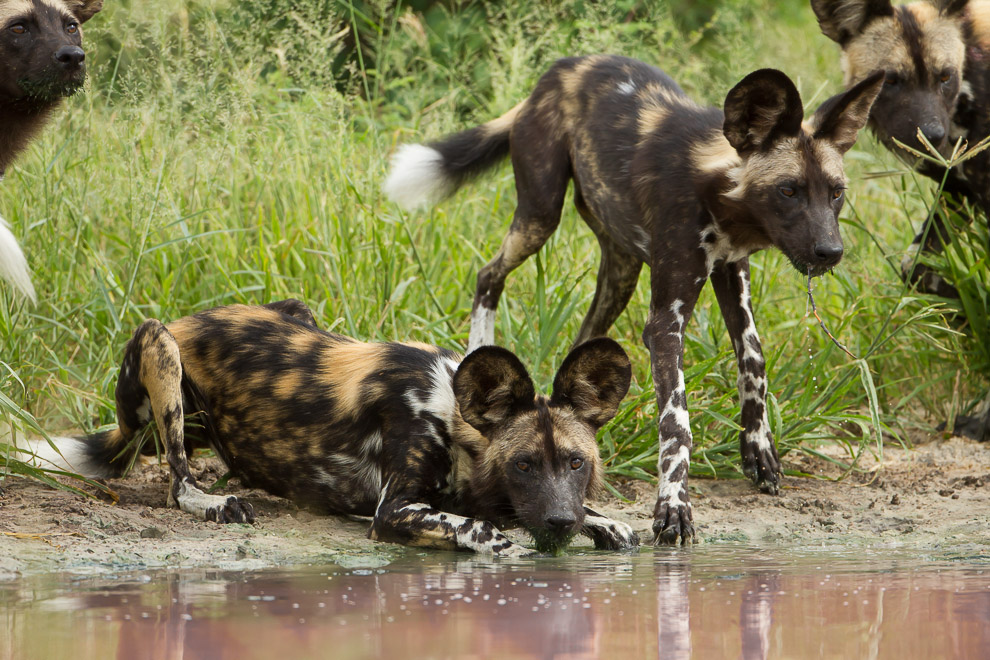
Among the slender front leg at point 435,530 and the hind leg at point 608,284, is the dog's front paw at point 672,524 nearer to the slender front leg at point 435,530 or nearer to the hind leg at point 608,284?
the slender front leg at point 435,530

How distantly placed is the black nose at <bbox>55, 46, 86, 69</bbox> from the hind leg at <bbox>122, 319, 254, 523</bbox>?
3.02 ft

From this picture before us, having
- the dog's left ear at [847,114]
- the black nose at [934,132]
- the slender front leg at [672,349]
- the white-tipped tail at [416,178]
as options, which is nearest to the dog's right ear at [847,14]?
the black nose at [934,132]

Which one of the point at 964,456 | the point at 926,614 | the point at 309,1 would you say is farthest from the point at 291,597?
the point at 309,1

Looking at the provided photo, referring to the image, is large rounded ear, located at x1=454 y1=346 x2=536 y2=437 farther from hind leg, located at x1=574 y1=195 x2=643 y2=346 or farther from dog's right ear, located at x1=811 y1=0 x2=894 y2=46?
dog's right ear, located at x1=811 y1=0 x2=894 y2=46

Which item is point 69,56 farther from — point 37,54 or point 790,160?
point 790,160

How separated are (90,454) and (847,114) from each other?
2.73 meters

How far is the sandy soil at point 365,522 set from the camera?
3.18 meters

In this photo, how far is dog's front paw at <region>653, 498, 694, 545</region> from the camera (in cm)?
363

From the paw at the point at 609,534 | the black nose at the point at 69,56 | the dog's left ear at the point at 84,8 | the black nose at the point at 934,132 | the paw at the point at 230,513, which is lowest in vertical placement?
the paw at the point at 609,534

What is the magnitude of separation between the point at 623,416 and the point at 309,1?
245 cm

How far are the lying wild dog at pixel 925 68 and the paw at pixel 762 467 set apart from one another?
3.22 feet

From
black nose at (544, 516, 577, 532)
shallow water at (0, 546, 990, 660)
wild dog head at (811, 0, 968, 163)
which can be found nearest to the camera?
shallow water at (0, 546, 990, 660)

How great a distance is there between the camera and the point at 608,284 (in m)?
4.97

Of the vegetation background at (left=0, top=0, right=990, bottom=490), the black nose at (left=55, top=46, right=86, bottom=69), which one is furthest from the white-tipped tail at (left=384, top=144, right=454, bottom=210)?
the black nose at (left=55, top=46, right=86, bottom=69)
